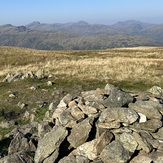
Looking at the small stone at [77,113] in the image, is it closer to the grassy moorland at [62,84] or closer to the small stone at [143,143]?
the small stone at [143,143]

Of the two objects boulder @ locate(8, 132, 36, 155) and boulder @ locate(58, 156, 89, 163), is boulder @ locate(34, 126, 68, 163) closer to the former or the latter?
boulder @ locate(58, 156, 89, 163)

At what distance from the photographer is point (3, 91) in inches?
1280

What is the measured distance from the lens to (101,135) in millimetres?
13781

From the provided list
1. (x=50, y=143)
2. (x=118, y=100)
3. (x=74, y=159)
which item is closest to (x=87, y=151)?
(x=74, y=159)

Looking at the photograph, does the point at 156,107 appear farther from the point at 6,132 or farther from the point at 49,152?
the point at 6,132

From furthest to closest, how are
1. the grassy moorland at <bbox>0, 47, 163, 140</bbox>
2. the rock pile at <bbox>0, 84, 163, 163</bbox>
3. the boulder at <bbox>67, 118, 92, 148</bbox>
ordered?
1. the grassy moorland at <bbox>0, 47, 163, 140</bbox>
2. the boulder at <bbox>67, 118, 92, 148</bbox>
3. the rock pile at <bbox>0, 84, 163, 163</bbox>

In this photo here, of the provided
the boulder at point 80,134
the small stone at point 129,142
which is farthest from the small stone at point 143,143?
the boulder at point 80,134

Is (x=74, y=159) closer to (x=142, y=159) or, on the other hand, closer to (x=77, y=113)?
(x=77, y=113)

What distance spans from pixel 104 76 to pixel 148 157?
24.8 metres

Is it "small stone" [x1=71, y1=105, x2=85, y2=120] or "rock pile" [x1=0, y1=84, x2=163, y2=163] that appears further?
"small stone" [x1=71, y1=105, x2=85, y2=120]

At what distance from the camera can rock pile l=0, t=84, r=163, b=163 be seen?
44.0 ft

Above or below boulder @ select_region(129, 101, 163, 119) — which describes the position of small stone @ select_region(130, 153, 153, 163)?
below

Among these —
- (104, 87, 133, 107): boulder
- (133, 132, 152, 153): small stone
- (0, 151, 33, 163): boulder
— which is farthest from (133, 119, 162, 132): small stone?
(0, 151, 33, 163): boulder

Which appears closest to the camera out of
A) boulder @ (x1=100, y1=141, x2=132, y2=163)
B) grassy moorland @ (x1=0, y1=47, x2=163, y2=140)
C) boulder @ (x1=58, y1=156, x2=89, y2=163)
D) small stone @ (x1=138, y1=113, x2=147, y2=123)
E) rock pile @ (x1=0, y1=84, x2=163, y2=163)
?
boulder @ (x1=100, y1=141, x2=132, y2=163)
